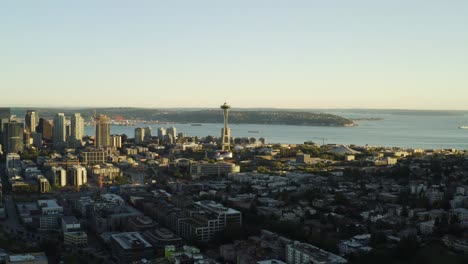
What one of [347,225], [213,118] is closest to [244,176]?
[347,225]

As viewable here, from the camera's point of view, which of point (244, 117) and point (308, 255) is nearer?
point (308, 255)

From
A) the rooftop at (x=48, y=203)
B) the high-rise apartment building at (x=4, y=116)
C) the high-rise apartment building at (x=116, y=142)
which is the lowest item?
the rooftop at (x=48, y=203)

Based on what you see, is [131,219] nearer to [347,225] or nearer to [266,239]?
[266,239]

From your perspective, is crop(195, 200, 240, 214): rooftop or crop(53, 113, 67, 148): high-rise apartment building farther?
crop(53, 113, 67, 148): high-rise apartment building

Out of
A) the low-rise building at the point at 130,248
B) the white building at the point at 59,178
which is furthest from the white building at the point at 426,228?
the white building at the point at 59,178

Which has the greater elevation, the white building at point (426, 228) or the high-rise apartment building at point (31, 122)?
the high-rise apartment building at point (31, 122)

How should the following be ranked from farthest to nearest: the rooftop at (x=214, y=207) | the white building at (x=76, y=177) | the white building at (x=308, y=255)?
the white building at (x=76, y=177) < the rooftop at (x=214, y=207) < the white building at (x=308, y=255)

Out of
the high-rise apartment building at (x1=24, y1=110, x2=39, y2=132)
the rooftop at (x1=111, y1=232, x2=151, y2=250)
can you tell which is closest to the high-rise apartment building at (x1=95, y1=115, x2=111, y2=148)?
the high-rise apartment building at (x1=24, y1=110, x2=39, y2=132)

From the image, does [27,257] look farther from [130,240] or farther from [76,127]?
[76,127]

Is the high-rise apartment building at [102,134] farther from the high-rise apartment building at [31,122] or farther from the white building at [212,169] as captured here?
the white building at [212,169]

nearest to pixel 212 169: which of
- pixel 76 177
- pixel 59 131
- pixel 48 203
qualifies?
pixel 76 177

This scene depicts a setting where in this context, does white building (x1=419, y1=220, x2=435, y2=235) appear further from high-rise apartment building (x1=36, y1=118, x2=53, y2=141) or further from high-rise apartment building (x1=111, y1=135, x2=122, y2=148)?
high-rise apartment building (x1=36, y1=118, x2=53, y2=141)
